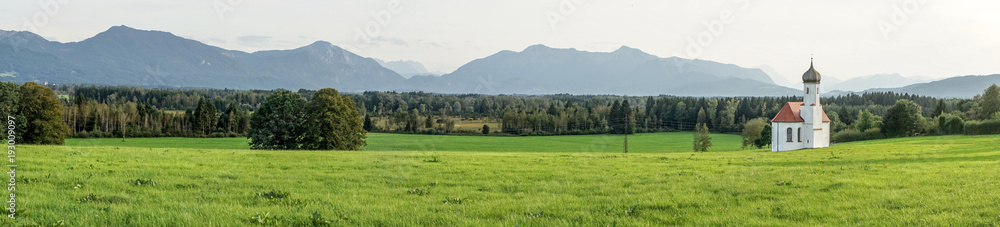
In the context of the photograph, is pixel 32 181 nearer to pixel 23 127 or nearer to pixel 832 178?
pixel 832 178

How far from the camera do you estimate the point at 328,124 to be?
180 ft

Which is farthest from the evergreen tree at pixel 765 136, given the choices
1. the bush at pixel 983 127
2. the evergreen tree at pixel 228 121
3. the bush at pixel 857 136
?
the evergreen tree at pixel 228 121

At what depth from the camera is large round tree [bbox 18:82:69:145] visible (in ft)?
164

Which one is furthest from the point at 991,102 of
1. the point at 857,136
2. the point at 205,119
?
the point at 205,119

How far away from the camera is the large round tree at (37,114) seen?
50094mm

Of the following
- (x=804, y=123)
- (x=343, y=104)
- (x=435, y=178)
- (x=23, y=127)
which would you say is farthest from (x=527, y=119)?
(x=435, y=178)

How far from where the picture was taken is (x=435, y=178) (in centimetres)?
1652

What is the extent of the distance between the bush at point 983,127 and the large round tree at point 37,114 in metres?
113

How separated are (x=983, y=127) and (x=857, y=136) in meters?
22.9

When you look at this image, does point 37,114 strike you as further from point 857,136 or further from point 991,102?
point 991,102

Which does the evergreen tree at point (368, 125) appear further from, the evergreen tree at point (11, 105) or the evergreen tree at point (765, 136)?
the evergreen tree at point (11, 105)

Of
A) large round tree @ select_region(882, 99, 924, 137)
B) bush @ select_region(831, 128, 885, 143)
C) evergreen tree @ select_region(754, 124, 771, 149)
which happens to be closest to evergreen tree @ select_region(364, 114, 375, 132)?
evergreen tree @ select_region(754, 124, 771, 149)

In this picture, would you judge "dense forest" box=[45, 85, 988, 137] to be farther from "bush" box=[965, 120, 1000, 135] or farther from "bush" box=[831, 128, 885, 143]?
"bush" box=[965, 120, 1000, 135]

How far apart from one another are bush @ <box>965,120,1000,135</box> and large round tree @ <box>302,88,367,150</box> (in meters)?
85.6
